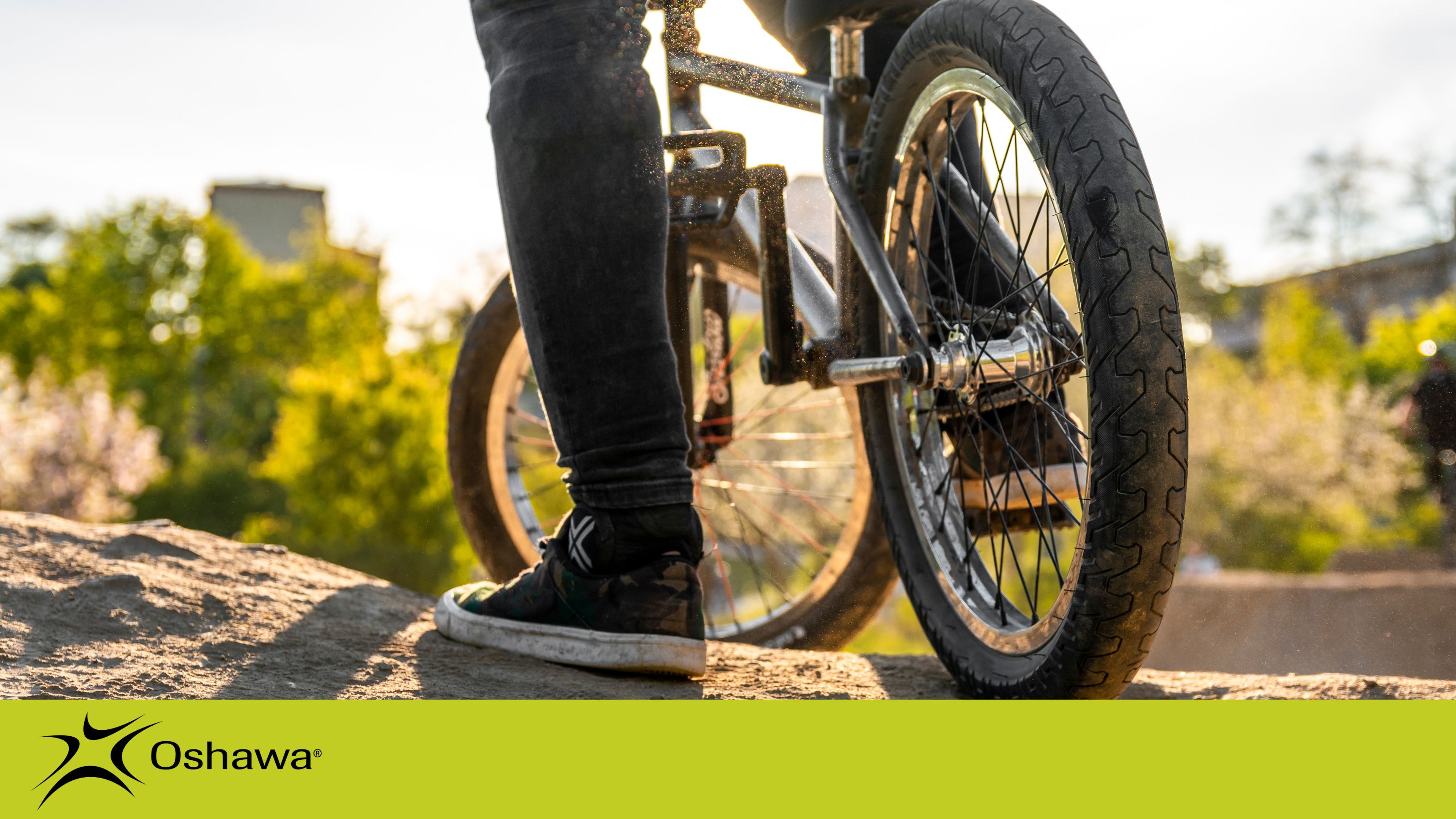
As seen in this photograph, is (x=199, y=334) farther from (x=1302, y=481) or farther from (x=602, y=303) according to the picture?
(x=602, y=303)

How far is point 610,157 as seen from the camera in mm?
1289

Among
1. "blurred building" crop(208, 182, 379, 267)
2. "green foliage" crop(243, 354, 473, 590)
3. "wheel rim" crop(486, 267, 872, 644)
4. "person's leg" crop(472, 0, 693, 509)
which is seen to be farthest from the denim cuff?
"blurred building" crop(208, 182, 379, 267)

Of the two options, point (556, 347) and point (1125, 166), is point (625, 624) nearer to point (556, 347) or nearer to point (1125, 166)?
point (556, 347)

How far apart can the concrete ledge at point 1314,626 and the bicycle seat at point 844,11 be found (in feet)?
10.5

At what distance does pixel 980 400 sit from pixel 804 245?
64 centimetres

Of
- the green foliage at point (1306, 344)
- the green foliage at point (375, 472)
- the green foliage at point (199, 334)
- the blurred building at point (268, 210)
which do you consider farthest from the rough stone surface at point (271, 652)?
the blurred building at point (268, 210)

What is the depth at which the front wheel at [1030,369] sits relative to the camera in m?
1.12

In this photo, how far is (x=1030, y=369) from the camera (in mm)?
1439
